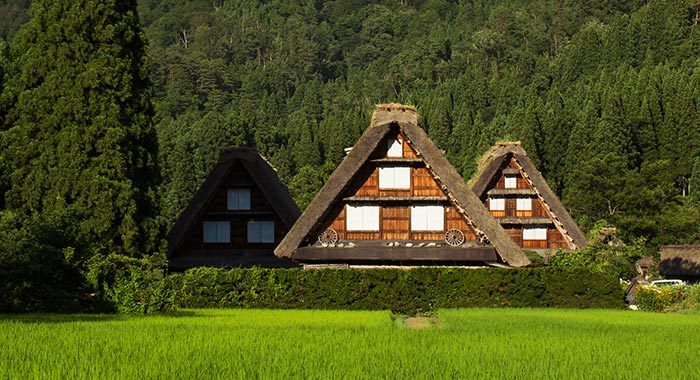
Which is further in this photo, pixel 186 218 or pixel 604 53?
pixel 604 53

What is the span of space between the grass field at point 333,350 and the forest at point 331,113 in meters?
9.52

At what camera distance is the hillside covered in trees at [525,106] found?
82.1m

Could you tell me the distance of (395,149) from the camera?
124 ft

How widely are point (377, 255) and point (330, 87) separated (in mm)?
150837

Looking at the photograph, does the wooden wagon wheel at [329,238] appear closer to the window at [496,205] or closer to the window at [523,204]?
the window at [496,205]

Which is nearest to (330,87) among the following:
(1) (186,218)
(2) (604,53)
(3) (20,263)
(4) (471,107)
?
(4) (471,107)

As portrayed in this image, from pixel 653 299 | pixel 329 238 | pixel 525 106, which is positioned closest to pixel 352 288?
pixel 329 238

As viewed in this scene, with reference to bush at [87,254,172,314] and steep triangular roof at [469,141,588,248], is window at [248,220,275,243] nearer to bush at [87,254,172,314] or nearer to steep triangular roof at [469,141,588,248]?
steep triangular roof at [469,141,588,248]

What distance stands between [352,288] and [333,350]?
1649 cm

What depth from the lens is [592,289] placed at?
32.4 metres

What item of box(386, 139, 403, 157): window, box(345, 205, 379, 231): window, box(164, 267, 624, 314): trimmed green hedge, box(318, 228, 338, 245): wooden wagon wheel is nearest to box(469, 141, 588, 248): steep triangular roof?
box(386, 139, 403, 157): window

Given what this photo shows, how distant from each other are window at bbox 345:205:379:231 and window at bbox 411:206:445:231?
1393mm

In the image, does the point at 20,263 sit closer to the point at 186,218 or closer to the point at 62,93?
the point at 62,93

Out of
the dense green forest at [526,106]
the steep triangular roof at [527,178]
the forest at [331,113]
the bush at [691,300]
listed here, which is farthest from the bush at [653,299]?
the dense green forest at [526,106]
